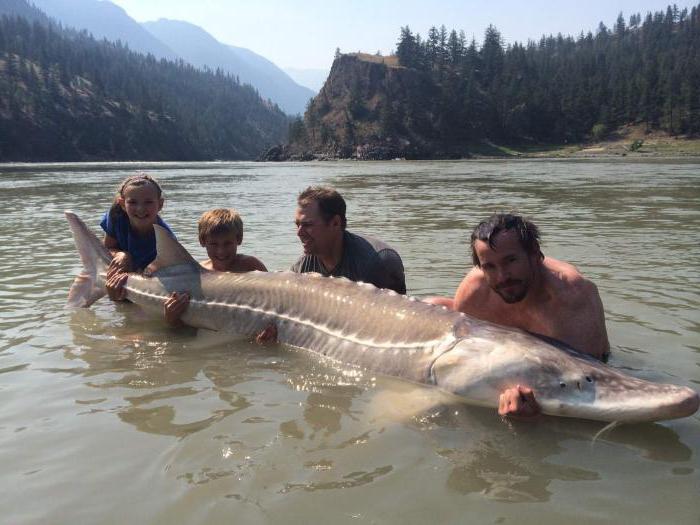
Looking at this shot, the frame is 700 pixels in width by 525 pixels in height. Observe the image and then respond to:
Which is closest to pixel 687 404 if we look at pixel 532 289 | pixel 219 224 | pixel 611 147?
pixel 532 289

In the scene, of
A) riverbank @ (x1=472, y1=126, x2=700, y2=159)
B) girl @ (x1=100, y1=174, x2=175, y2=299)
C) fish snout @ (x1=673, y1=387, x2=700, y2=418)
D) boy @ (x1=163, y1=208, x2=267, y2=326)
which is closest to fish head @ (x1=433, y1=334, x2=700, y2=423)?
fish snout @ (x1=673, y1=387, x2=700, y2=418)

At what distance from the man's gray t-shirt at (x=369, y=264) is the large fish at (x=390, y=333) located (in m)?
0.38

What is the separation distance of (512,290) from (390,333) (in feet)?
2.46

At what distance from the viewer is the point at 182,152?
12219cm

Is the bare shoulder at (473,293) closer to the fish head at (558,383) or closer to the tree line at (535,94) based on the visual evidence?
the fish head at (558,383)

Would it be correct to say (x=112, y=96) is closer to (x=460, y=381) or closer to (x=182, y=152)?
(x=182, y=152)

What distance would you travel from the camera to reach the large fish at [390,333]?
2979 millimetres

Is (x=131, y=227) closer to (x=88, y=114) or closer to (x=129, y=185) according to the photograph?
(x=129, y=185)

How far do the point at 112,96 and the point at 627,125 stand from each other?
304ft

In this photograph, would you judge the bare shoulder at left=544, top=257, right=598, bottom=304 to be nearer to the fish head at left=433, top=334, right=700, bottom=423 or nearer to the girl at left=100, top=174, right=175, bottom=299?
the fish head at left=433, top=334, right=700, bottom=423

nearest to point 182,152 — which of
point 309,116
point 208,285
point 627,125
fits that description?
point 309,116

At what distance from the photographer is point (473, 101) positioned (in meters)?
103

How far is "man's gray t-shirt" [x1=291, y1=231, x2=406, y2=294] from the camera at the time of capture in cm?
485

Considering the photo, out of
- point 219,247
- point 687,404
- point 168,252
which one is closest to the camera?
point 687,404
